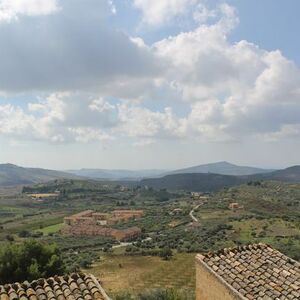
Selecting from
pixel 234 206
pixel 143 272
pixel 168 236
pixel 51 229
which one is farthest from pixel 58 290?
pixel 234 206

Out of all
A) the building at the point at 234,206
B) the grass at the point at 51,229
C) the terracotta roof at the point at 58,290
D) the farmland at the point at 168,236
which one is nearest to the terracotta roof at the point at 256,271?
the terracotta roof at the point at 58,290

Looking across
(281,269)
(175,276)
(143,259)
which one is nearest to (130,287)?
(175,276)

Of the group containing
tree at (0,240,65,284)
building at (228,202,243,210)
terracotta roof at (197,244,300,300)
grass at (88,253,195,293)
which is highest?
terracotta roof at (197,244,300,300)

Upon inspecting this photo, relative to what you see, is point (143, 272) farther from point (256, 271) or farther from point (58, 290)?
point (58, 290)

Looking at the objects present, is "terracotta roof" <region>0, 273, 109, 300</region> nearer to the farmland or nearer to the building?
the farmland

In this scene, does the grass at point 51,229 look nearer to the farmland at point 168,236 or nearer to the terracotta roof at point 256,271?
the farmland at point 168,236

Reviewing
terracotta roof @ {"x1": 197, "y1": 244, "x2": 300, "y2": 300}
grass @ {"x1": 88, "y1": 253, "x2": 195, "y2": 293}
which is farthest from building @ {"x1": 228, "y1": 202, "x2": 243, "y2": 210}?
terracotta roof @ {"x1": 197, "y1": 244, "x2": 300, "y2": 300}
